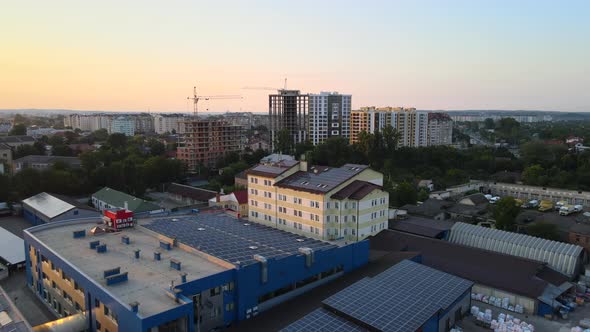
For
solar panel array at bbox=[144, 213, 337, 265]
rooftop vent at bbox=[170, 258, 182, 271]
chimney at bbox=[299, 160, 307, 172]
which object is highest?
chimney at bbox=[299, 160, 307, 172]

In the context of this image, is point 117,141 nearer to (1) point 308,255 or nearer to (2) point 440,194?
(2) point 440,194

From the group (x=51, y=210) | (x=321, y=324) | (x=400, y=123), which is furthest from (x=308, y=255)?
(x=400, y=123)

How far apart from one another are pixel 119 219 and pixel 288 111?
6305 centimetres

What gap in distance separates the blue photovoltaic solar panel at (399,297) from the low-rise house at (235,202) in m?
17.9

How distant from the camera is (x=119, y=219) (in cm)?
2078

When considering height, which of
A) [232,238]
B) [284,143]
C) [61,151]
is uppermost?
[284,143]

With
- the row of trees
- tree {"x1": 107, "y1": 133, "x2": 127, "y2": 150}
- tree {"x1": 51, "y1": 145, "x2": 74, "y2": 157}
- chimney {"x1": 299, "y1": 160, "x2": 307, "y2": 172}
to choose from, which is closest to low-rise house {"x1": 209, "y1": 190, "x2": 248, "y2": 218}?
chimney {"x1": 299, "y1": 160, "x2": 307, "y2": 172}

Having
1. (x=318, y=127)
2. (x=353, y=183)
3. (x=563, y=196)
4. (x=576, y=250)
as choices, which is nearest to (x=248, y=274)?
(x=353, y=183)

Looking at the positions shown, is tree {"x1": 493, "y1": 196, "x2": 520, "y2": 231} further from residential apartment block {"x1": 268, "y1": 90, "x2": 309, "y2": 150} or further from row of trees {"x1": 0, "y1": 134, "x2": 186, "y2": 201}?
residential apartment block {"x1": 268, "y1": 90, "x2": 309, "y2": 150}

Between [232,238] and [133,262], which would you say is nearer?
[133,262]

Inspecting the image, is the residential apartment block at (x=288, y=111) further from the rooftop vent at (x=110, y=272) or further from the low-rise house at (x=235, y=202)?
the rooftop vent at (x=110, y=272)

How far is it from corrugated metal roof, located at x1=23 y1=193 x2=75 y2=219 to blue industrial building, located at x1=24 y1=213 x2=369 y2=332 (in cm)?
778

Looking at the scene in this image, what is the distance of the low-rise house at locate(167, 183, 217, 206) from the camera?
131 ft

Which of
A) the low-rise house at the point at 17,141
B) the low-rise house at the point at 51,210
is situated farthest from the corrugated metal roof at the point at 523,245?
the low-rise house at the point at 17,141
